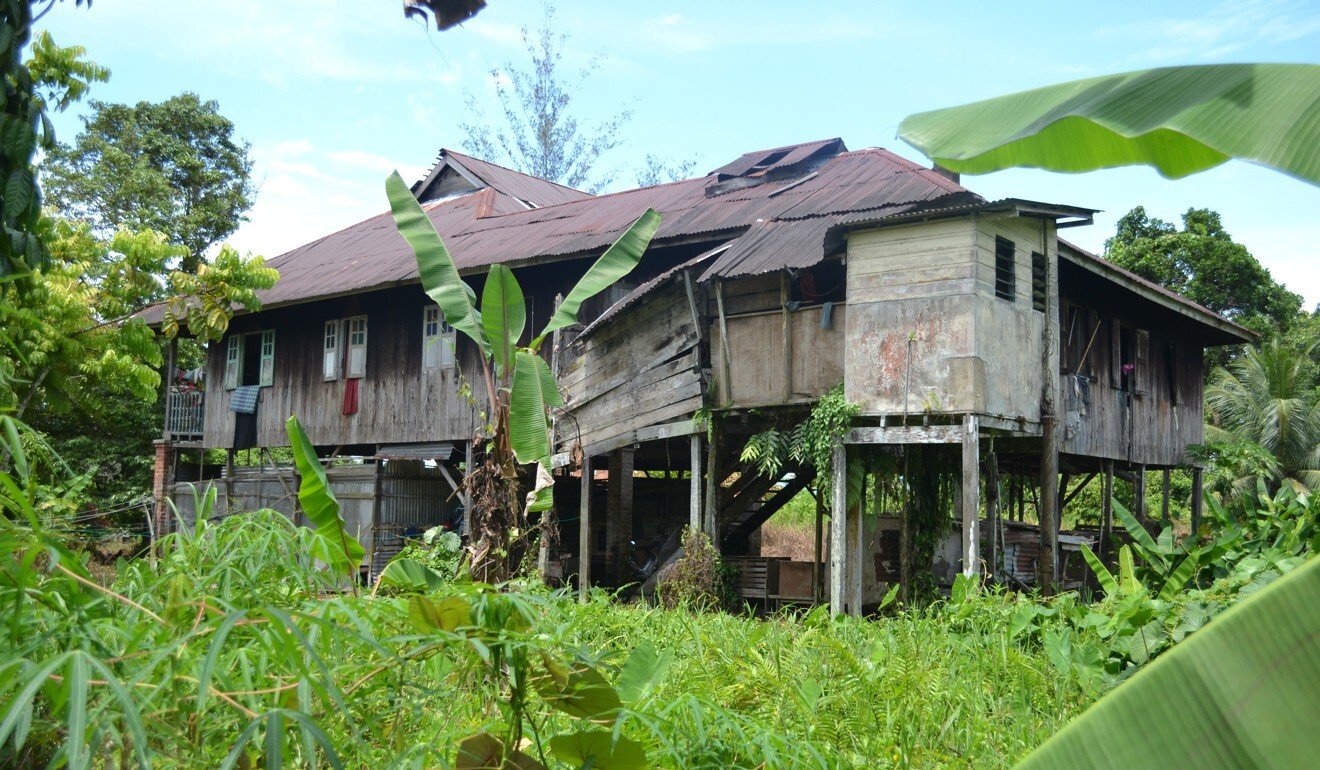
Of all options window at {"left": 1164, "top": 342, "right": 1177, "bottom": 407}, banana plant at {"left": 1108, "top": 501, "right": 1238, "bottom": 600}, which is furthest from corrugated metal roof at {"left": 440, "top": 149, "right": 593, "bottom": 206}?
banana plant at {"left": 1108, "top": 501, "right": 1238, "bottom": 600}

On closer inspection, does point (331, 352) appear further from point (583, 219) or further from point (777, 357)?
point (777, 357)

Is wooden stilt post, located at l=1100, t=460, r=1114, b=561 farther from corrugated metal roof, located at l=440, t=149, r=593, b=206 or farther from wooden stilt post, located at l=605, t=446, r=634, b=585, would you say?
corrugated metal roof, located at l=440, t=149, r=593, b=206

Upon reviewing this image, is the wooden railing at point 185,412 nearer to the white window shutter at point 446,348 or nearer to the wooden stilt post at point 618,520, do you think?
the white window shutter at point 446,348

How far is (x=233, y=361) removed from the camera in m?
19.6

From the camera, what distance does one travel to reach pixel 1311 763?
4.62ft

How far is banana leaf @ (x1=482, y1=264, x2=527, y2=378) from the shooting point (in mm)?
7891

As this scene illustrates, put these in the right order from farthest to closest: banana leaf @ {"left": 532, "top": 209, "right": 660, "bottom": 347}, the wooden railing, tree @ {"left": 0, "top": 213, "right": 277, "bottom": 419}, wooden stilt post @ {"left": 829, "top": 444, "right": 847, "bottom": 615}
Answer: the wooden railing → tree @ {"left": 0, "top": 213, "right": 277, "bottom": 419} → wooden stilt post @ {"left": 829, "top": 444, "right": 847, "bottom": 615} → banana leaf @ {"left": 532, "top": 209, "right": 660, "bottom": 347}

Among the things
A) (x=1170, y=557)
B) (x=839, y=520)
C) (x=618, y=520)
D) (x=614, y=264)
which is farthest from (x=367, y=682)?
(x=618, y=520)

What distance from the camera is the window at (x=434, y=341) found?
635 inches

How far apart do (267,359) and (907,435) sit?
1239 cm

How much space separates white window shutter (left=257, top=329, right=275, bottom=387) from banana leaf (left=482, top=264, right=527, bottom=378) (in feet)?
38.6

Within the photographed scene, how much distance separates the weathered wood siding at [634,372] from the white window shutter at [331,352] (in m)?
5.16

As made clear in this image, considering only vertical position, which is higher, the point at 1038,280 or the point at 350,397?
the point at 1038,280

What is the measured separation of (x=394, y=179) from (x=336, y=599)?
639 centimetres
